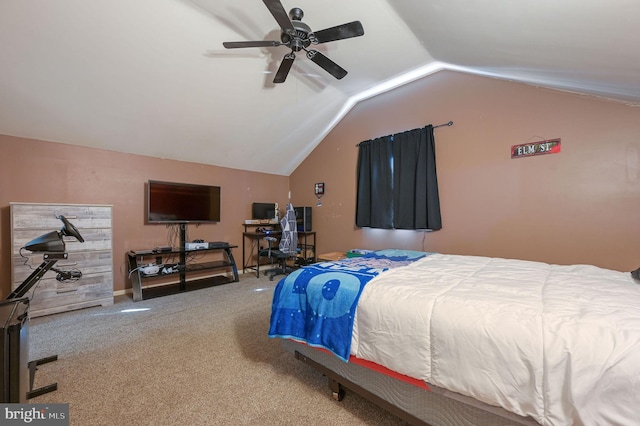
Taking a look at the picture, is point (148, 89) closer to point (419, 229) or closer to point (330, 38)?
point (330, 38)

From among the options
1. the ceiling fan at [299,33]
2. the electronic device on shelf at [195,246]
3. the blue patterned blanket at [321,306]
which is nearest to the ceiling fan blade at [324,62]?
the ceiling fan at [299,33]

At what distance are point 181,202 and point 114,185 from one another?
866 millimetres

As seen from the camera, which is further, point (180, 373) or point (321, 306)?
point (180, 373)

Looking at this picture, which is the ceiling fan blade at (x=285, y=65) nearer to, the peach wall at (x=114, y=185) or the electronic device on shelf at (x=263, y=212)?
the peach wall at (x=114, y=185)

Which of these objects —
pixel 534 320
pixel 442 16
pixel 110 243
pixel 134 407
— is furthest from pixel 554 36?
pixel 110 243

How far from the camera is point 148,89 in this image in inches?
113

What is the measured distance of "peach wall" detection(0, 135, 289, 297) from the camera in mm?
2898

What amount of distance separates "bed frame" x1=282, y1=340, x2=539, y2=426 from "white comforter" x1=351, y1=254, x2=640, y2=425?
8 cm

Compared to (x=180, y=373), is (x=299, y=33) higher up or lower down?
higher up

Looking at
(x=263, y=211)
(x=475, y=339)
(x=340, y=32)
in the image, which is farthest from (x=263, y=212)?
(x=475, y=339)

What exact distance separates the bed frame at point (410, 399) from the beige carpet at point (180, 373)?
180 millimetres

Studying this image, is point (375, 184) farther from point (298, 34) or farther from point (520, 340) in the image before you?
point (520, 340)

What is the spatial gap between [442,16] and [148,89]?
122 inches

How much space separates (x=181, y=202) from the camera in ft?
13.1
